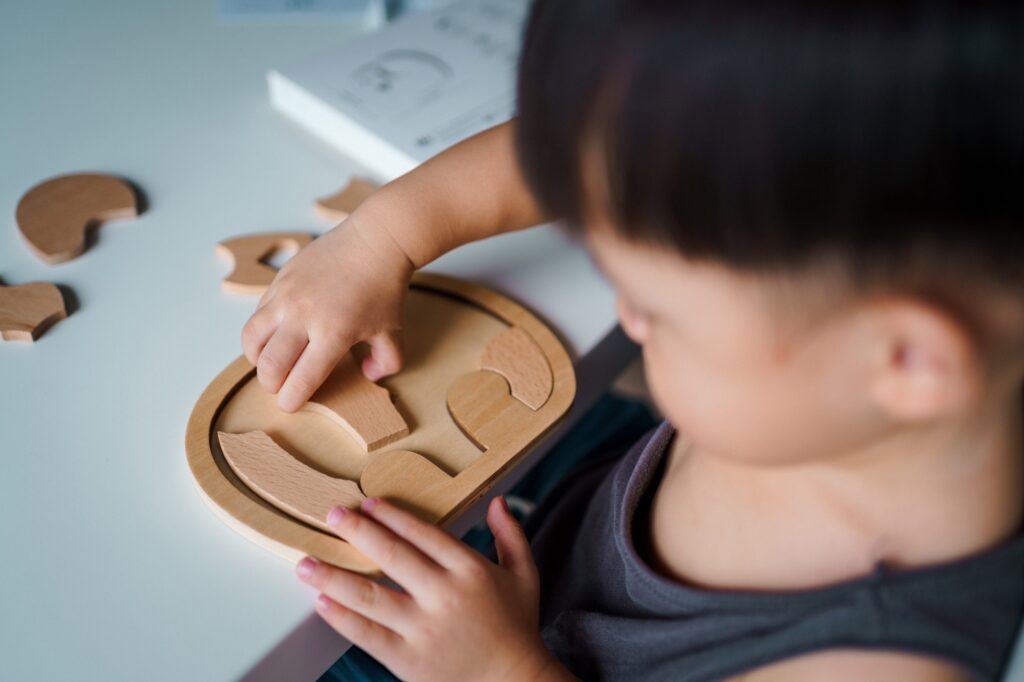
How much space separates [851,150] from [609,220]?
11cm

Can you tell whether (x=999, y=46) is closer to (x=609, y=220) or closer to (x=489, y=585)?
(x=609, y=220)

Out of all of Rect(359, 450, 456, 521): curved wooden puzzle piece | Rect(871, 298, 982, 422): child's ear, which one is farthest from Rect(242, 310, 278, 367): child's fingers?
Rect(871, 298, 982, 422): child's ear

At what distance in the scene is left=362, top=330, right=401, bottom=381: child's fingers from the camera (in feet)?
2.01

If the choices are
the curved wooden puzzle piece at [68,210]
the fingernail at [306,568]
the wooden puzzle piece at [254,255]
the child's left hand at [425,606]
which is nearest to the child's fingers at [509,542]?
the child's left hand at [425,606]

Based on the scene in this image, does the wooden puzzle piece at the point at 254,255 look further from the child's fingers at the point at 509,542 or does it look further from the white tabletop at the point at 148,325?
the child's fingers at the point at 509,542

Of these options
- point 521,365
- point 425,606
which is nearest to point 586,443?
point 521,365

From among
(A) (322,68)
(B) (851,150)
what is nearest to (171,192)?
(A) (322,68)

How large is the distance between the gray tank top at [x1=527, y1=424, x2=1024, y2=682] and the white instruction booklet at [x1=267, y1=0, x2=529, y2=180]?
0.31 meters

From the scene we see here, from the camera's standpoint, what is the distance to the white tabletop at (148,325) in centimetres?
49

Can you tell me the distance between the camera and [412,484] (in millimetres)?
553

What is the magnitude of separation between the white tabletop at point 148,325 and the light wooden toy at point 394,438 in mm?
18

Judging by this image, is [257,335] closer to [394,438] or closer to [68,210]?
[394,438]

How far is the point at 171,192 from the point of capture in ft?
2.46

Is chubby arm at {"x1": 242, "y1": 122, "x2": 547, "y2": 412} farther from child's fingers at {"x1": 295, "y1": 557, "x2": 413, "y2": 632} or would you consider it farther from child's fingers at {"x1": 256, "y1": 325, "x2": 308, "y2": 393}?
child's fingers at {"x1": 295, "y1": 557, "x2": 413, "y2": 632}
